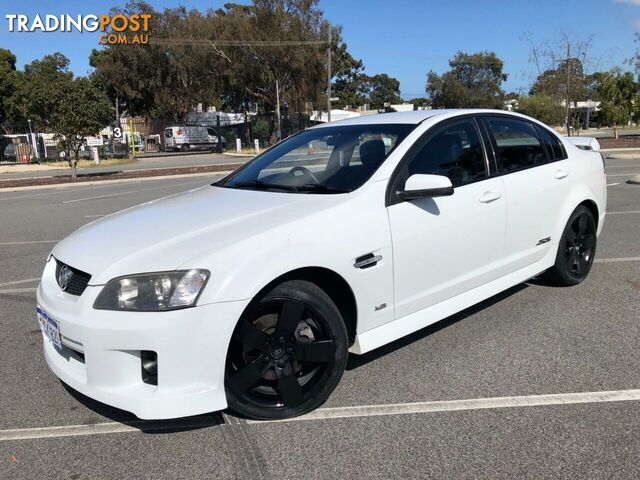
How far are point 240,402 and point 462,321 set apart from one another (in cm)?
217

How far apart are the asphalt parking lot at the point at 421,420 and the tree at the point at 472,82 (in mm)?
75962

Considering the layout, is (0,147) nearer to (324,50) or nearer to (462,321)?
(324,50)

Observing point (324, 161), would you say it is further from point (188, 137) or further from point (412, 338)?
point (188, 137)

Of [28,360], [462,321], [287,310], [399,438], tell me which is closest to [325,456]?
[399,438]

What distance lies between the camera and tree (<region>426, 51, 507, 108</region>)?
77000 mm

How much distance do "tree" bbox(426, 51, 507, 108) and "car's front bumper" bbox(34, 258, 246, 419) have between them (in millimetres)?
77503

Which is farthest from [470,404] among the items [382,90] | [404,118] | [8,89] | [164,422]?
[382,90]

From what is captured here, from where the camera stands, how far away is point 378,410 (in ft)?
10.4

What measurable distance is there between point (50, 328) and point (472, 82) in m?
82.0

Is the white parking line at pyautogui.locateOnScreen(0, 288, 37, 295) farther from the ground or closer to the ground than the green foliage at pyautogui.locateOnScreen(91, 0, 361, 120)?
closer to the ground

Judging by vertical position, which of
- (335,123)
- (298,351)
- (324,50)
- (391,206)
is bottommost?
(298,351)

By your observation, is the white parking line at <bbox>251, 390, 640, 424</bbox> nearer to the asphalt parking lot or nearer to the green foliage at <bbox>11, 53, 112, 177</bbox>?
the asphalt parking lot

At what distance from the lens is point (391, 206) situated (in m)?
3.41

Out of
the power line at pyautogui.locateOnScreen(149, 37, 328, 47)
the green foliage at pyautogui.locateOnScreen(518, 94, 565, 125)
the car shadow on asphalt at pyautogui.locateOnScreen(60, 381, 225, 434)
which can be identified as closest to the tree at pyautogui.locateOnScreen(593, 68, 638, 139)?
the green foliage at pyautogui.locateOnScreen(518, 94, 565, 125)
